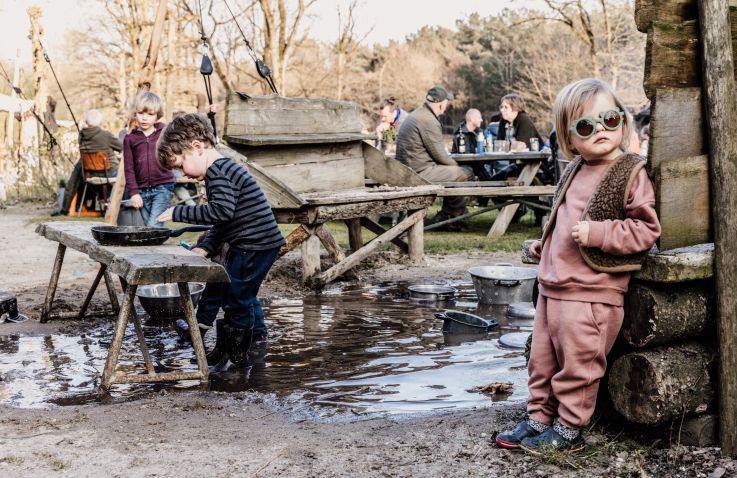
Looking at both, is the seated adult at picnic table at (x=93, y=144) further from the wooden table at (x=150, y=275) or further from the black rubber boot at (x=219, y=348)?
the black rubber boot at (x=219, y=348)

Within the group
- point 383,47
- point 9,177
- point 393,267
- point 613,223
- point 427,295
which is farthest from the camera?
point 383,47

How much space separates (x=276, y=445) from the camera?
3586 millimetres

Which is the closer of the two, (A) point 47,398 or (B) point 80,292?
(A) point 47,398

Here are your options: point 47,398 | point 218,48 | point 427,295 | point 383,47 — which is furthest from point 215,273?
point 383,47

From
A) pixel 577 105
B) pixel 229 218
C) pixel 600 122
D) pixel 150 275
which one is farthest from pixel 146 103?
pixel 600 122

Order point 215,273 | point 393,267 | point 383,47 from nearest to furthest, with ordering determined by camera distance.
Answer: point 215,273, point 393,267, point 383,47

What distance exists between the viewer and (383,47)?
3850cm

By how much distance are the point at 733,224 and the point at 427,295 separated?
410cm

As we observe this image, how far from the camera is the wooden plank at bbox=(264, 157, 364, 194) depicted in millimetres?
8466

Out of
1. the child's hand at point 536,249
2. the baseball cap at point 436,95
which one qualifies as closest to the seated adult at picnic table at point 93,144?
the baseball cap at point 436,95

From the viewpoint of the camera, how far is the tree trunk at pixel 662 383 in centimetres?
322

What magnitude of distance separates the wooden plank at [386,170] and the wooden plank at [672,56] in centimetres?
600

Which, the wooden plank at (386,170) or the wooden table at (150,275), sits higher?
the wooden plank at (386,170)

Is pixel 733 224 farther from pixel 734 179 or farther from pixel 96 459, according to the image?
pixel 96 459
